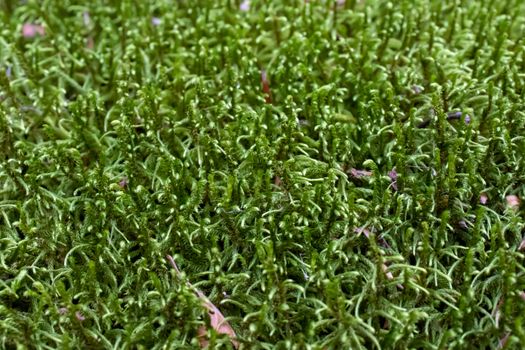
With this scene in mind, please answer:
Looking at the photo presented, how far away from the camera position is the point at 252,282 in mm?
1645

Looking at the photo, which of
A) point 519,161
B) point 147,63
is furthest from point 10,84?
point 519,161

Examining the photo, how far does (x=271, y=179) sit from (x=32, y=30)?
4.12ft

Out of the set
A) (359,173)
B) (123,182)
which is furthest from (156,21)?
(359,173)

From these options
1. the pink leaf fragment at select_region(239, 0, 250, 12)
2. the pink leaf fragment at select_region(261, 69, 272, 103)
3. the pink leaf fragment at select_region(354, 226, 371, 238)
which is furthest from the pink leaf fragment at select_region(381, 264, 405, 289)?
the pink leaf fragment at select_region(239, 0, 250, 12)

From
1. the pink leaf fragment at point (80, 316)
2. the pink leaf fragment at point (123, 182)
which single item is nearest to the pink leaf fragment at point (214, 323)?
the pink leaf fragment at point (80, 316)

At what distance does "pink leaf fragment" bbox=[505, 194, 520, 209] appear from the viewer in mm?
1741

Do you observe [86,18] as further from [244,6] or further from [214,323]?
[214,323]

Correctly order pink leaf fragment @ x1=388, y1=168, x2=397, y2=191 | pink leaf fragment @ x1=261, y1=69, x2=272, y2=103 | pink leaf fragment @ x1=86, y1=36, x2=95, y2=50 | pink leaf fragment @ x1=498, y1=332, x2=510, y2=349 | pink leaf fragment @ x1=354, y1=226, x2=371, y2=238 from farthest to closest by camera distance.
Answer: pink leaf fragment @ x1=86, y1=36, x2=95, y2=50 → pink leaf fragment @ x1=261, y1=69, x2=272, y2=103 → pink leaf fragment @ x1=388, y1=168, x2=397, y2=191 → pink leaf fragment @ x1=354, y1=226, x2=371, y2=238 → pink leaf fragment @ x1=498, y1=332, x2=510, y2=349

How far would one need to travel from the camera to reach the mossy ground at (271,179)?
1.57 metres

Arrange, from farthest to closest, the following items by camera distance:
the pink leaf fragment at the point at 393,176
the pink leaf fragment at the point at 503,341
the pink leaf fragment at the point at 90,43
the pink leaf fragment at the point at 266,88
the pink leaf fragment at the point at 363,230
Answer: the pink leaf fragment at the point at 90,43, the pink leaf fragment at the point at 266,88, the pink leaf fragment at the point at 393,176, the pink leaf fragment at the point at 363,230, the pink leaf fragment at the point at 503,341

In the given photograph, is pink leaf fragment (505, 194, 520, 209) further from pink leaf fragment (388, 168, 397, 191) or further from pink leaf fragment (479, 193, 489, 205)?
pink leaf fragment (388, 168, 397, 191)

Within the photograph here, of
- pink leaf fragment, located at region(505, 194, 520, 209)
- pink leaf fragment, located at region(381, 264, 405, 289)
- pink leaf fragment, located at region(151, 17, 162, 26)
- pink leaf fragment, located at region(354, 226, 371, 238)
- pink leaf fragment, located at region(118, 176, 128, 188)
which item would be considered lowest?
pink leaf fragment, located at region(381, 264, 405, 289)

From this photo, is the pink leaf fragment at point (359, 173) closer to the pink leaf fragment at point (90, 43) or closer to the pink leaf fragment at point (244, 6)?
the pink leaf fragment at point (244, 6)

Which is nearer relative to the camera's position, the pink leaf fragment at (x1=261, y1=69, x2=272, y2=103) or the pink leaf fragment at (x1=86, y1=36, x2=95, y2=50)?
the pink leaf fragment at (x1=261, y1=69, x2=272, y2=103)
